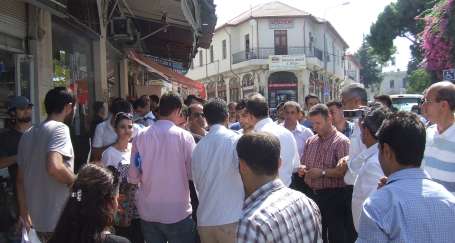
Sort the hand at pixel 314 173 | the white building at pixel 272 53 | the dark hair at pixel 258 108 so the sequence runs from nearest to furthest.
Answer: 1. the dark hair at pixel 258 108
2. the hand at pixel 314 173
3. the white building at pixel 272 53

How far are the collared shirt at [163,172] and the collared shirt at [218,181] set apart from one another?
0.23 metres

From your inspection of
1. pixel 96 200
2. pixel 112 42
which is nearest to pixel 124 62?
pixel 112 42

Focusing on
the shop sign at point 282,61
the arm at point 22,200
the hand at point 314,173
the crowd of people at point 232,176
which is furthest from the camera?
the shop sign at point 282,61

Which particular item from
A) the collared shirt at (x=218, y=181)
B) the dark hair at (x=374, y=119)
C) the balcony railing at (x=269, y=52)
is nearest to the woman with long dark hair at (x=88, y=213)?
the collared shirt at (x=218, y=181)

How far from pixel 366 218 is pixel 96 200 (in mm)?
1235

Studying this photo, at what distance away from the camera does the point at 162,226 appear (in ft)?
15.2

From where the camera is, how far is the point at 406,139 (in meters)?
2.51

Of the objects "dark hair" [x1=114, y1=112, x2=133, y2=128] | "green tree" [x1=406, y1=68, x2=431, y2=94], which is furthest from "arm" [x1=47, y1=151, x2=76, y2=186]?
"green tree" [x1=406, y1=68, x2=431, y2=94]

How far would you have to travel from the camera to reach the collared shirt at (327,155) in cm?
602

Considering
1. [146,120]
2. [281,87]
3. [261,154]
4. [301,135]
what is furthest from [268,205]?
[281,87]

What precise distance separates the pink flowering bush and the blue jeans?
6374mm

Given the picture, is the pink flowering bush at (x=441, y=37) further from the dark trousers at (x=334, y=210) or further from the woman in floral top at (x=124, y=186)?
the woman in floral top at (x=124, y=186)

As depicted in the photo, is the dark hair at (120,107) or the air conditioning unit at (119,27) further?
the air conditioning unit at (119,27)

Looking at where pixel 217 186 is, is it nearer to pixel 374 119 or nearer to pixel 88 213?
pixel 374 119
